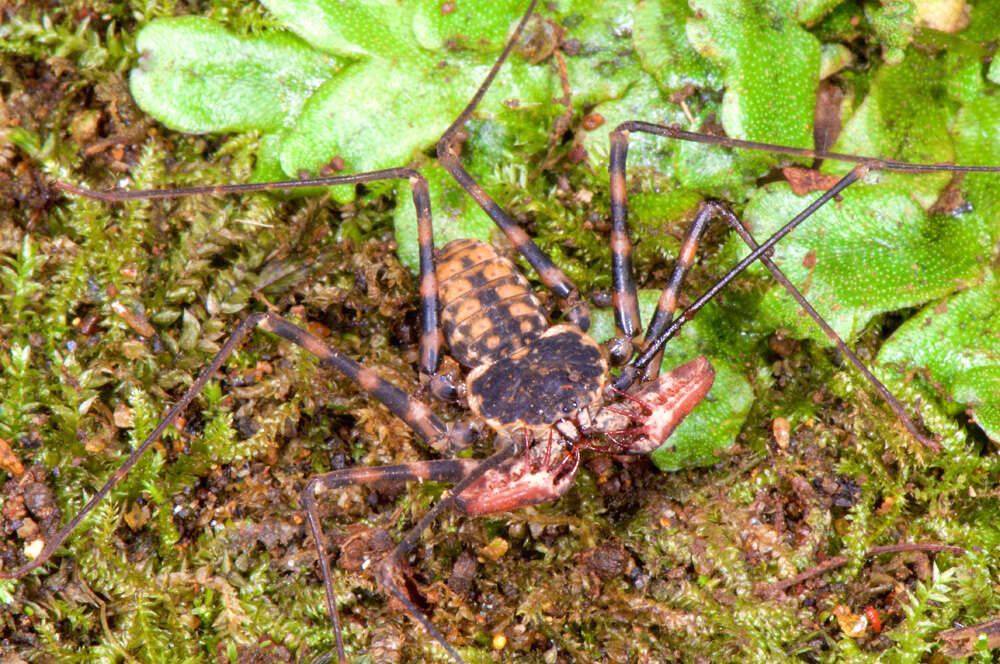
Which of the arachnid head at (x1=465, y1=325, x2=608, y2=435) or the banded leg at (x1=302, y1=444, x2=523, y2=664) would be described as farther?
the arachnid head at (x1=465, y1=325, x2=608, y2=435)

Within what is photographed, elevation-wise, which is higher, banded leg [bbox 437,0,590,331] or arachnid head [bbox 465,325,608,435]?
banded leg [bbox 437,0,590,331]

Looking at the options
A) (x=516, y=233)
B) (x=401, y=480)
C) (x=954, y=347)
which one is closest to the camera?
(x=401, y=480)

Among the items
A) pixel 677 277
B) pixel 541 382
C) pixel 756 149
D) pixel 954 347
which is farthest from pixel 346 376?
pixel 954 347

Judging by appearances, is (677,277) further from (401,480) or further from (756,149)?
(401,480)

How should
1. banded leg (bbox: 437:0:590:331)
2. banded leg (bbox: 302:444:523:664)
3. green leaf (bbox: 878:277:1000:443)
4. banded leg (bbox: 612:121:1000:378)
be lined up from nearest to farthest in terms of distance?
banded leg (bbox: 302:444:523:664)
banded leg (bbox: 612:121:1000:378)
green leaf (bbox: 878:277:1000:443)
banded leg (bbox: 437:0:590:331)

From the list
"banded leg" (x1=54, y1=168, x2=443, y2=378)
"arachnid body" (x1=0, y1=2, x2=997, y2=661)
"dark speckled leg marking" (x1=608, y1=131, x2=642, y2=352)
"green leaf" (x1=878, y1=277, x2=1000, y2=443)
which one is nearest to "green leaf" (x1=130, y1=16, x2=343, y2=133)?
"arachnid body" (x1=0, y1=2, x2=997, y2=661)

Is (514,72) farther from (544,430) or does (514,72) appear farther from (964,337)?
(964,337)

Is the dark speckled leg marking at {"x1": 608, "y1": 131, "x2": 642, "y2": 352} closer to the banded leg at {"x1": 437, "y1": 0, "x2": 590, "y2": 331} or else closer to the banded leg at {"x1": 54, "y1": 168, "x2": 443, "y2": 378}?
the banded leg at {"x1": 437, "y1": 0, "x2": 590, "y2": 331}
